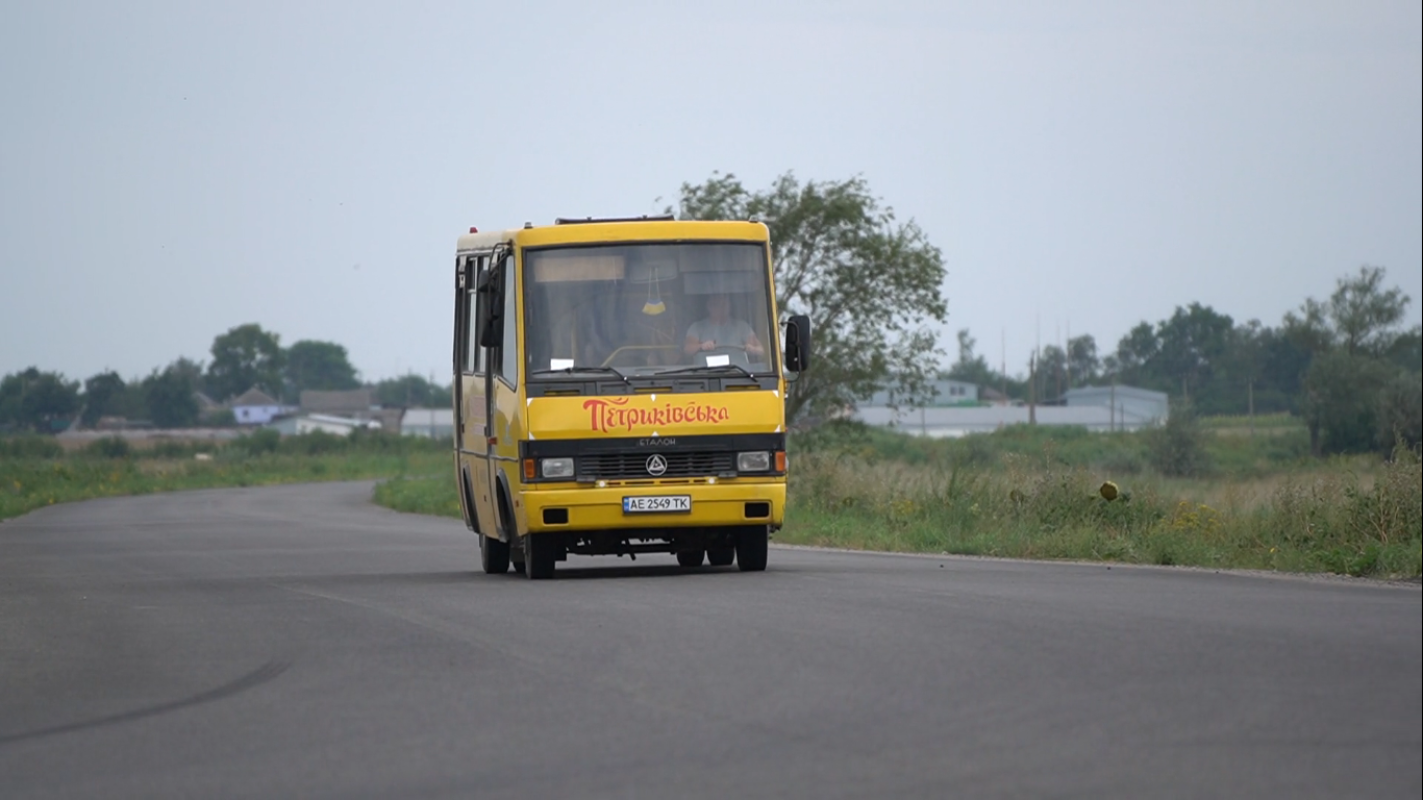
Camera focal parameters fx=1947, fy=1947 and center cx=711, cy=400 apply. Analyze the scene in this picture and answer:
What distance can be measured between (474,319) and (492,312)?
5.61 feet

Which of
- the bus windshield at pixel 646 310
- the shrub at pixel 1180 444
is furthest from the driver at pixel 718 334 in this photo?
the shrub at pixel 1180 444

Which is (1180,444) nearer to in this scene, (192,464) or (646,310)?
(192,464)

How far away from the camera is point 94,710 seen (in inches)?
380

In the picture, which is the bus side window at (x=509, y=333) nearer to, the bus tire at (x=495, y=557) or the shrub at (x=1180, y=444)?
the bus tire at (x=495, y=557)

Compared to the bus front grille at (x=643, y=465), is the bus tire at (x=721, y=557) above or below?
below

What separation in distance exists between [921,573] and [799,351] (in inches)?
88.7

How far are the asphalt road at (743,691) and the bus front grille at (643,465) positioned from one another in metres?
1.10

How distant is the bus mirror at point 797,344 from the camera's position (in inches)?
656

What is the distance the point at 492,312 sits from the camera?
56.6 ft

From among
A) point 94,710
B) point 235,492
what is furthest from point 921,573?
point 235,492

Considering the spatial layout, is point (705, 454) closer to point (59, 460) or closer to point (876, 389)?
point (876, 389)

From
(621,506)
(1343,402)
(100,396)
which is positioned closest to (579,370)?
(621,506)

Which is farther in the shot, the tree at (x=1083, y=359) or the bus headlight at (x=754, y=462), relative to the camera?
the tree at (x=1083, y=359)

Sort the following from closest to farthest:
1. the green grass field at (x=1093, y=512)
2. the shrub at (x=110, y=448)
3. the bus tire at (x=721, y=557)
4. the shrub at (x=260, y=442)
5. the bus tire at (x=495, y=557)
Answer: the green grass field at (x=1093, y=512), the bus tire at (x=721, y=557), the bus tire at (x=495, y=557), the shrub at (x=110, y=448), the shrub at (x=260, y=442)
